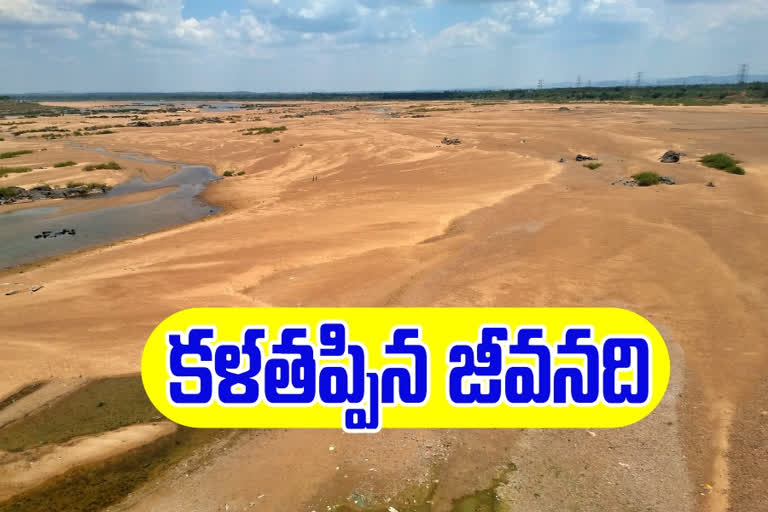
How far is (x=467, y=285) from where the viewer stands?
13.9 metres

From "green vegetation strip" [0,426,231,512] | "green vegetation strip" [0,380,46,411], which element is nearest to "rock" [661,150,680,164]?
"green vegetation strip" [0,426,231,512]

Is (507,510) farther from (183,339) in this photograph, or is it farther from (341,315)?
(183,339)

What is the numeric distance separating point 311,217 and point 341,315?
1051 centimetres

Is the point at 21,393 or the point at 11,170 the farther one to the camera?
the point at 11,170

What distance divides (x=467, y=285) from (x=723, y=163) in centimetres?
2547

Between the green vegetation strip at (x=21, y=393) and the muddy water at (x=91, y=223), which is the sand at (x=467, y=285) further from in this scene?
the muddy water at (x=91, y=223)

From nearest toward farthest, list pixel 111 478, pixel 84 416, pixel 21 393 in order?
1. pixel 111 478
2. pixel 84 416
3. pixel 21 393

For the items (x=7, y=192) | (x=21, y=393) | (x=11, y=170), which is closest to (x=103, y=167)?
(x=11, y=170)

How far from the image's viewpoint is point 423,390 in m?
8.85

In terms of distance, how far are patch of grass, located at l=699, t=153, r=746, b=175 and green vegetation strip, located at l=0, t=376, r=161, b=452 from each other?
32.9 m

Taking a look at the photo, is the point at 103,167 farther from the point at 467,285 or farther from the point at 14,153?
the point at 467,285

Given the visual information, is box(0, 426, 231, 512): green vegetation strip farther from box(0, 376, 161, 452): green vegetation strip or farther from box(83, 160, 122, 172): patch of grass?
box(83, 160, 122, 172): patch of grass

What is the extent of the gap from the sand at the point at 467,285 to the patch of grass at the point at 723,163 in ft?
3.24

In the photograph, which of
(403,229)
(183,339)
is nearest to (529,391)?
(183,339)
